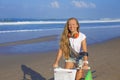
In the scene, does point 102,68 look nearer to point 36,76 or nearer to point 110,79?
point 110,79

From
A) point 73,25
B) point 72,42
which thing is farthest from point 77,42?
point 73,25

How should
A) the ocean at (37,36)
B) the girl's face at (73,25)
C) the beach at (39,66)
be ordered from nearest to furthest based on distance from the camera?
the girl's face at (73,25) → the beach at (39,66) → the ocean at (37,36)

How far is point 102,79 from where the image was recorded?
8.02 meters

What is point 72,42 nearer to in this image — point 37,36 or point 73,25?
point 73,25

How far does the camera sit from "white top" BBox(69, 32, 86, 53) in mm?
5309

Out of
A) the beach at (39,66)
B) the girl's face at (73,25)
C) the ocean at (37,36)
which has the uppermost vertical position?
the girl's face at (73,25)

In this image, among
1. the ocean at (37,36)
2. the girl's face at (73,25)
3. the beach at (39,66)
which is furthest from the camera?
the ocean at (37,36)

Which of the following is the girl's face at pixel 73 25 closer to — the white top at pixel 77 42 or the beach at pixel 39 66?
the white top at pixel 77 42

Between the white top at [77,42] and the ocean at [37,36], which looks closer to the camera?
the white top at [77,42]

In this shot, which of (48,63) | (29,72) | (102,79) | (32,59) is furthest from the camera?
(32,59)

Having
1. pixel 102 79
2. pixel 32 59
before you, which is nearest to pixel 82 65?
pixel 102 79

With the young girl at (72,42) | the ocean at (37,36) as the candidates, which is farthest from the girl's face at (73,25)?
the ocean at (37,36)

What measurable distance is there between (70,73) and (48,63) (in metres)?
5.81

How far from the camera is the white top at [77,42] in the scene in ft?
17.4
